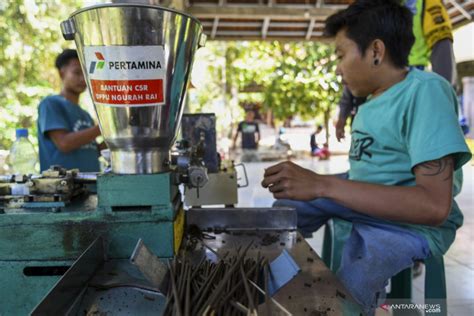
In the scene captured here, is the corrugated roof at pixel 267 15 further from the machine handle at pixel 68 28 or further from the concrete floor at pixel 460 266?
the machine handle at pixel 68 28

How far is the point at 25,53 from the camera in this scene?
6.32m

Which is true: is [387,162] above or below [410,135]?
below

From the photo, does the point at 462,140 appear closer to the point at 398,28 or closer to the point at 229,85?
the point at 398,28

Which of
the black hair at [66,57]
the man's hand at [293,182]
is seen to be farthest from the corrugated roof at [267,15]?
the man's hand at [293,182]

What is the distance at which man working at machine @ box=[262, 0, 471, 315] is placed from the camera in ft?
3.57

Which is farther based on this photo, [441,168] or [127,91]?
[441,168]

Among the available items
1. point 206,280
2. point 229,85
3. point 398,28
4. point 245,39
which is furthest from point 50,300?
point 229,85

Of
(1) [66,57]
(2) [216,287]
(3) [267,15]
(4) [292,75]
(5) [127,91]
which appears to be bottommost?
(2) [216,287]

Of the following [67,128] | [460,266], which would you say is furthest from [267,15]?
[460,266]

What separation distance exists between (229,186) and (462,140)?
0.84 metres

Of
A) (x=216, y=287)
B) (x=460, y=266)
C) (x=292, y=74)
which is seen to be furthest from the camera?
(x=292, y=74)

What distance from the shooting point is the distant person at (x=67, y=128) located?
2084 millimetres

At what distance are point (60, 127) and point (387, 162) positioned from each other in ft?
5.52

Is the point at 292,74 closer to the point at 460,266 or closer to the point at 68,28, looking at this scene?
the point at 460,266
